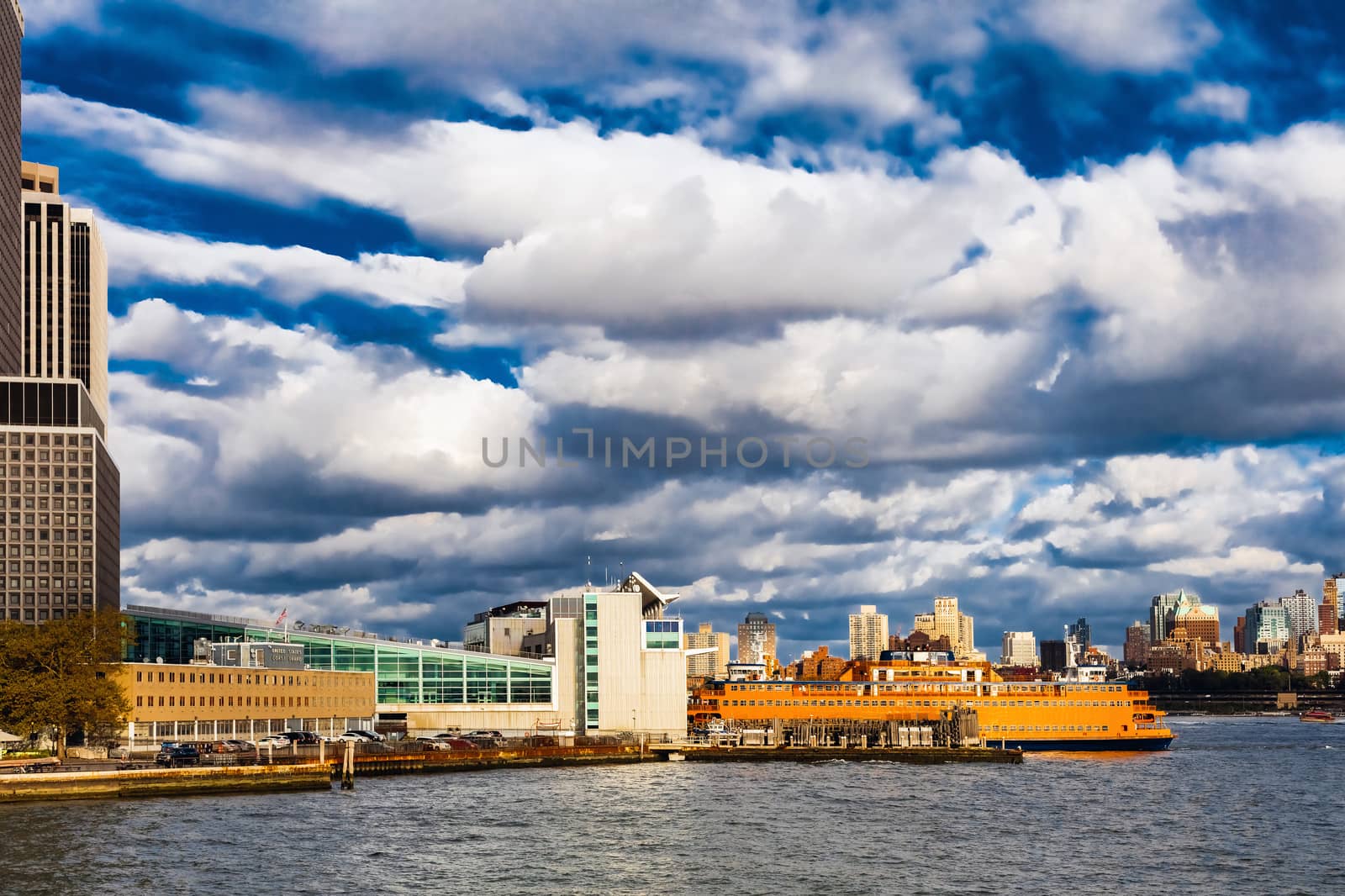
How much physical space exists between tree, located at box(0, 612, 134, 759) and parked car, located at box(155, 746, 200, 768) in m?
7.44

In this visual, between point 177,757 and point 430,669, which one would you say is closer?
point 177,757

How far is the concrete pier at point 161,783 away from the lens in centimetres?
10875

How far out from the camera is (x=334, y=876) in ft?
261

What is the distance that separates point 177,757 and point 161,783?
33.7 ft

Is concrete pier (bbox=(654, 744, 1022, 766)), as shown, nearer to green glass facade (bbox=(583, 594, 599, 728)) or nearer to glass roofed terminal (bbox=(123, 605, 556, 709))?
green glass facade (bbox=(583, 594, 599, 728))

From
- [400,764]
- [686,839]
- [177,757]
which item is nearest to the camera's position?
[686,839]

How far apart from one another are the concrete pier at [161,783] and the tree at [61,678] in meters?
14.5

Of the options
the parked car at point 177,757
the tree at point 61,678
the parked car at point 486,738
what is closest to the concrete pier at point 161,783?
the parked car at point 177,757

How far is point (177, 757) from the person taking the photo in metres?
125

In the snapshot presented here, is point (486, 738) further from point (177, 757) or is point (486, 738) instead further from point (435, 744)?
point (177, 757)

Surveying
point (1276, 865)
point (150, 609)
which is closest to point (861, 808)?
point (1276, 865)

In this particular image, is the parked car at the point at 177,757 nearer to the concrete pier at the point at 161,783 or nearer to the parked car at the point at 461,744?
the concrete pier at the point at 161,783

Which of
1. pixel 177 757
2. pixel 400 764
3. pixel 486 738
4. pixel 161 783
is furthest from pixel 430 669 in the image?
pixel 161 783

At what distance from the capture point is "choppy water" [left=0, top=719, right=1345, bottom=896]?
79.6 m
